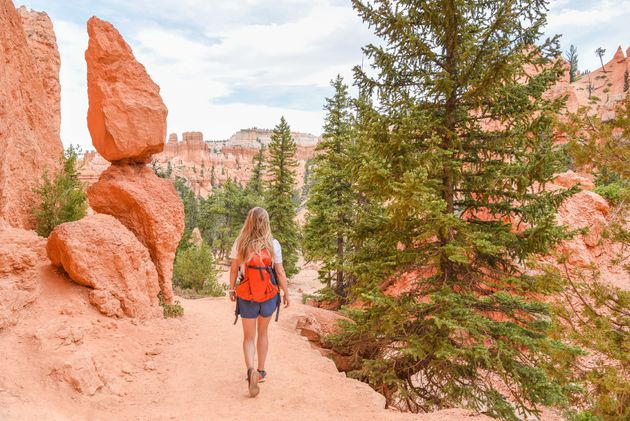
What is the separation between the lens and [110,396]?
495cm

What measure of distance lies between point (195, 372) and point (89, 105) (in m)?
6.78

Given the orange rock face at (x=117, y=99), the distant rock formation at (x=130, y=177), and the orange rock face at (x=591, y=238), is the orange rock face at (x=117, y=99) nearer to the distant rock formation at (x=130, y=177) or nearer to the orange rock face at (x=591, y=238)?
the distant rock formation at (x=130, y=177)

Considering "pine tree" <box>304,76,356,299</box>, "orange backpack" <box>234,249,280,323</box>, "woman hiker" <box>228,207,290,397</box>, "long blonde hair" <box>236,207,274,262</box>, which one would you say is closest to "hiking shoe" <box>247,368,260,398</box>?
"woman hiker" <box>228,207,290,397</box>

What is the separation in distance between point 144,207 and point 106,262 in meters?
1.90

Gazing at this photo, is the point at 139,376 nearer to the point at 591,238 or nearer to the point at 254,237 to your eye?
the point at 254,237

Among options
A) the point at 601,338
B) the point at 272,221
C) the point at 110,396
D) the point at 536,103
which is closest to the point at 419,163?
the point at 536,103

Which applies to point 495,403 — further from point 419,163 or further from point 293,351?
point 419,163

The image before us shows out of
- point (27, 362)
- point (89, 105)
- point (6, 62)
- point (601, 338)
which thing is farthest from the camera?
point (89, 105)

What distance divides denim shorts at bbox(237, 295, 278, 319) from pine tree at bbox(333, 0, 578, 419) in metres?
2.11

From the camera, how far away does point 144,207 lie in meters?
8.88

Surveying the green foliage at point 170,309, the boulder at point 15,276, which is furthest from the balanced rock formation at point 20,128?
the green foliage at point 170,309

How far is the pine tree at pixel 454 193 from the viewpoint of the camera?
19.0 ft

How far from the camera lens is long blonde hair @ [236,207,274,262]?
15.8 feet

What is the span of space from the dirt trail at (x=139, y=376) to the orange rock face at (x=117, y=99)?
3201mm
